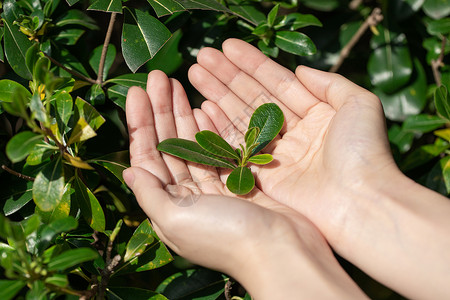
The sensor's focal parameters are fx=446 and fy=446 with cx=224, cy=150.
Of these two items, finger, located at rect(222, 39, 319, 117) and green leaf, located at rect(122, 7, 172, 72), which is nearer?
green leaf, located at rect(122, 7, 172, 72)

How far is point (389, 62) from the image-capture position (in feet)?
8.54

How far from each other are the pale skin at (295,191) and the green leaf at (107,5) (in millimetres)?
307

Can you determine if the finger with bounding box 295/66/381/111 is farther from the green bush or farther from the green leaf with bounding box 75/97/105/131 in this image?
the green leaf with bounding box 75/97/105/131

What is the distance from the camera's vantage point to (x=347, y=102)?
1.74 metres

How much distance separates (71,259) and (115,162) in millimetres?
494

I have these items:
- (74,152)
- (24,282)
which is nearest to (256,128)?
(74,152)

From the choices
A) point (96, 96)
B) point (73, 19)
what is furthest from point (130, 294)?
point (73, 19)

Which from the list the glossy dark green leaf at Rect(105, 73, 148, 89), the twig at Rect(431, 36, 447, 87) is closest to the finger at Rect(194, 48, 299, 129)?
the glossy dark green leaf at Rect(105, 73, 148, 89)

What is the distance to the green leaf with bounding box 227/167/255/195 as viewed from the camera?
160 centimetres

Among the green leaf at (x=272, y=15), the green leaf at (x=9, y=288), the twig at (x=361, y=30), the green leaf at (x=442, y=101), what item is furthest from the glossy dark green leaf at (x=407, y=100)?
the green leaf at (x=9, y=288)

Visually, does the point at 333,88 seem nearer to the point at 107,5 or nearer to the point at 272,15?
the point at 272,15

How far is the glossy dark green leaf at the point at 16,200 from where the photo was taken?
5.54 feet

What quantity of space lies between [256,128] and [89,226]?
0.77 m

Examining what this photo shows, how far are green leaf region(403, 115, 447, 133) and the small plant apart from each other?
90 cm
